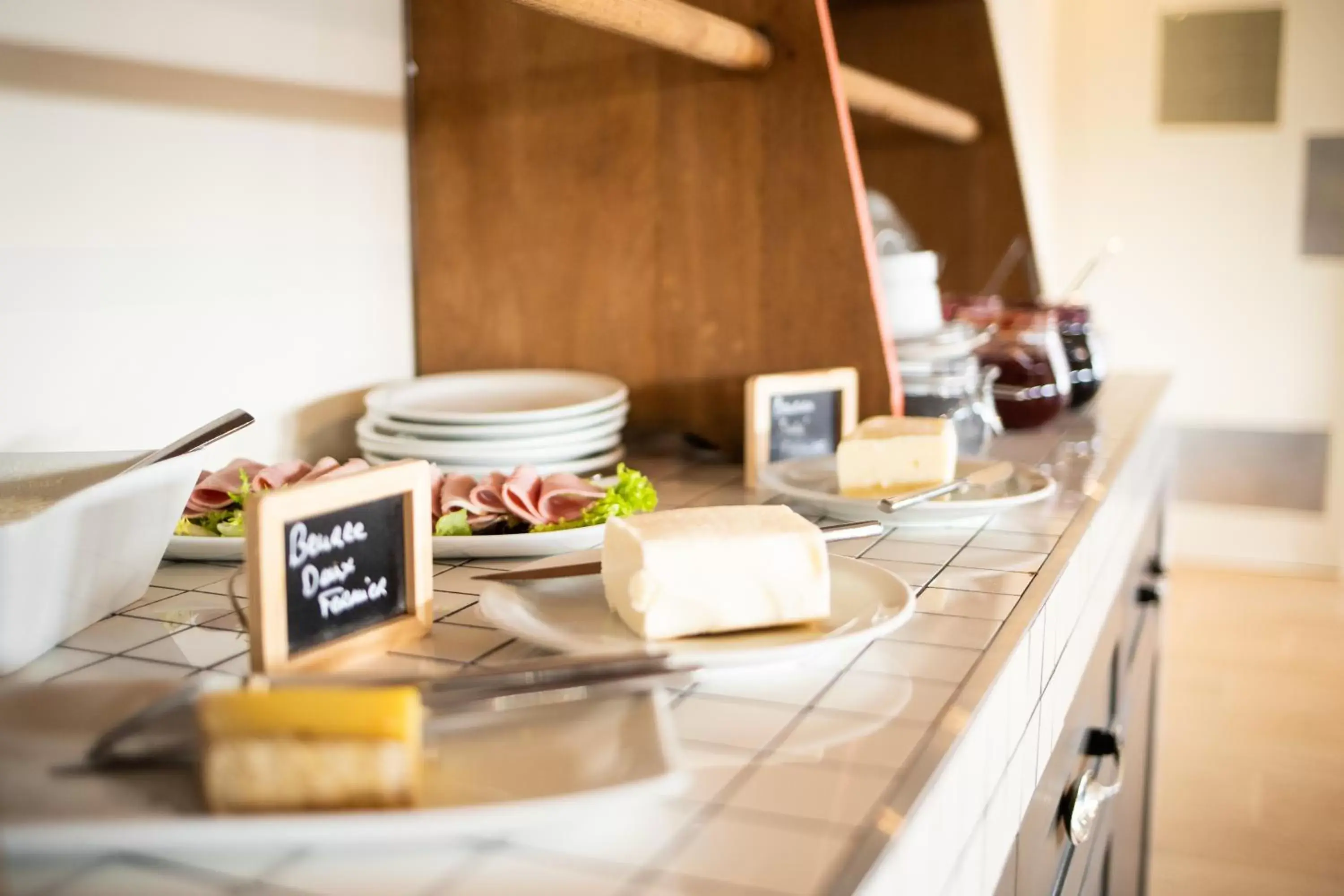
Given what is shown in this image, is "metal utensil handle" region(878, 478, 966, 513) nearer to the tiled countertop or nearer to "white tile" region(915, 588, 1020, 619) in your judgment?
the tiled countertop

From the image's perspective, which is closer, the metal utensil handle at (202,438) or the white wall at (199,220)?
the metal utensil handle at (202,438)

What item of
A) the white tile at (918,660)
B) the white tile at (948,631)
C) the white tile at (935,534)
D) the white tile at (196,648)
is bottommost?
the white tile at (918,660)

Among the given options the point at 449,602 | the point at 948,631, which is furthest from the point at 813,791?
the point at 449,602

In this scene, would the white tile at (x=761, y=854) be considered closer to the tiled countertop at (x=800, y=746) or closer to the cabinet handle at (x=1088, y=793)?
the tiled countertop at (x=800, y=746)

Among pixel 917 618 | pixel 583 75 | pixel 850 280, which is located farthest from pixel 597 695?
pixel 583 75

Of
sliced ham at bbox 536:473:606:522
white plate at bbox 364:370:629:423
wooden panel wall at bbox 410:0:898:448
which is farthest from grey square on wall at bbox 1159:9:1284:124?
sliced ham at bbox 536:473:606:522

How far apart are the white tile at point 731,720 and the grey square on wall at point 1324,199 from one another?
162 inches

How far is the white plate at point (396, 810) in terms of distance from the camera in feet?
1.70

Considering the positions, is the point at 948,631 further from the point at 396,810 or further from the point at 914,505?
the point at 396,810

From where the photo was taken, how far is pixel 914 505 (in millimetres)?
1133

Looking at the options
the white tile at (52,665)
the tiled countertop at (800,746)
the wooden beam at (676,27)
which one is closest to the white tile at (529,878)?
the tiled countertop at (800,746)

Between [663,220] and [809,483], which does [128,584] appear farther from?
[663,220]

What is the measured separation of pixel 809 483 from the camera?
125cm

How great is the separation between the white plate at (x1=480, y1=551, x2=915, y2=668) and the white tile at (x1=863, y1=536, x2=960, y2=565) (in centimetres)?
15
